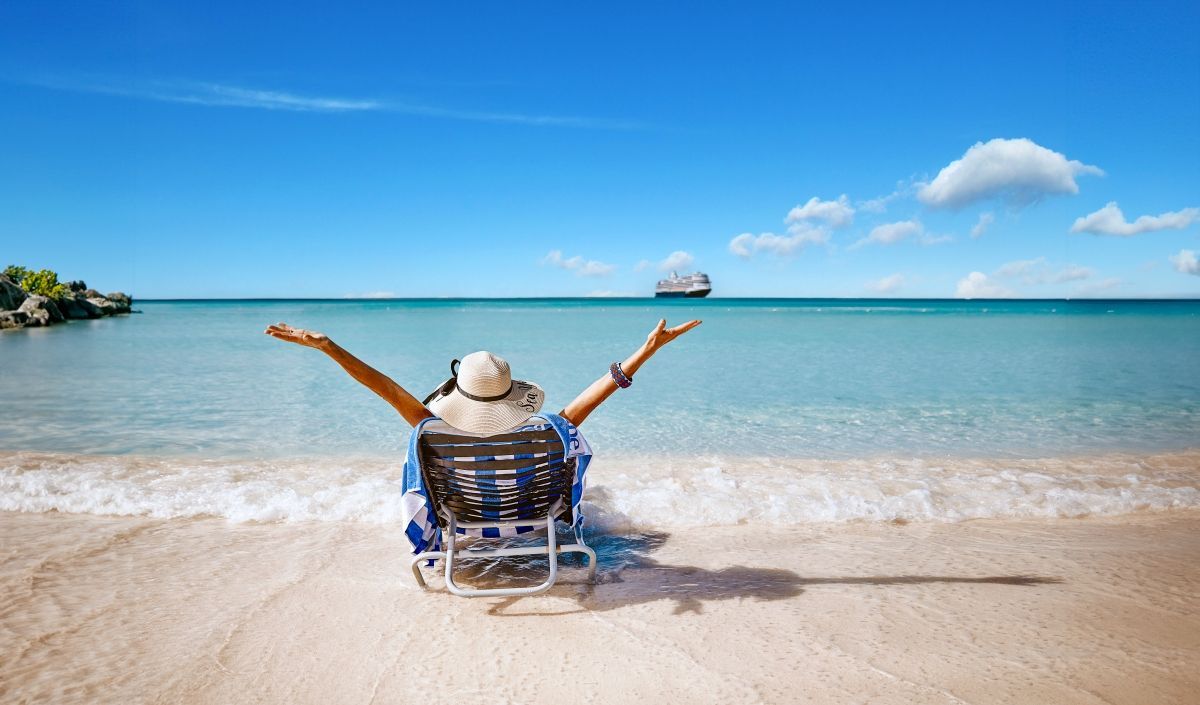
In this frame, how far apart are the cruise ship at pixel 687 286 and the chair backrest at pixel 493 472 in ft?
474

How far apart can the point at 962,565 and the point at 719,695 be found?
2.37 metres

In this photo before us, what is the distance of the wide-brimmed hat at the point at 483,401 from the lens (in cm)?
358

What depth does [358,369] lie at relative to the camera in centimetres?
343

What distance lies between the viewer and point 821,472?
6746 mm

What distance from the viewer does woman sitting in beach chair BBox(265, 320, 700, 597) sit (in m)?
3.53

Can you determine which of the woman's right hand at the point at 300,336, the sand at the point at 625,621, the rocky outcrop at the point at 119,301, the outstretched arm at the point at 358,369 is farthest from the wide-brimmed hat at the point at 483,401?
the rocky outcrop at the point at 119,301

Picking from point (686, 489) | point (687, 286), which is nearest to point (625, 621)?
point (686, 489)

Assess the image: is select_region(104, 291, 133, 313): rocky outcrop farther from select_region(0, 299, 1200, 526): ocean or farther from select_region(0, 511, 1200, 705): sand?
select_region(0, 511, 1200, 705): sand

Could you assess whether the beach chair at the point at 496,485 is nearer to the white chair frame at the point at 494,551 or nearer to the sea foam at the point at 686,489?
the white chair frame at the point at 494,551

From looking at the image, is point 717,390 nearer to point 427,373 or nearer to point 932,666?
point 427,373

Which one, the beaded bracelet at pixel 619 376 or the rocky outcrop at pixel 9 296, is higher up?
the rocky outcrop at pixel 9 296

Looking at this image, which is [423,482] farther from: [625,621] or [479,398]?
[625,621]

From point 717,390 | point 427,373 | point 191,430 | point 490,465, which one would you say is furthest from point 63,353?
point 490,465

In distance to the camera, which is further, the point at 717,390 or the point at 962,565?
the point at 717,390
